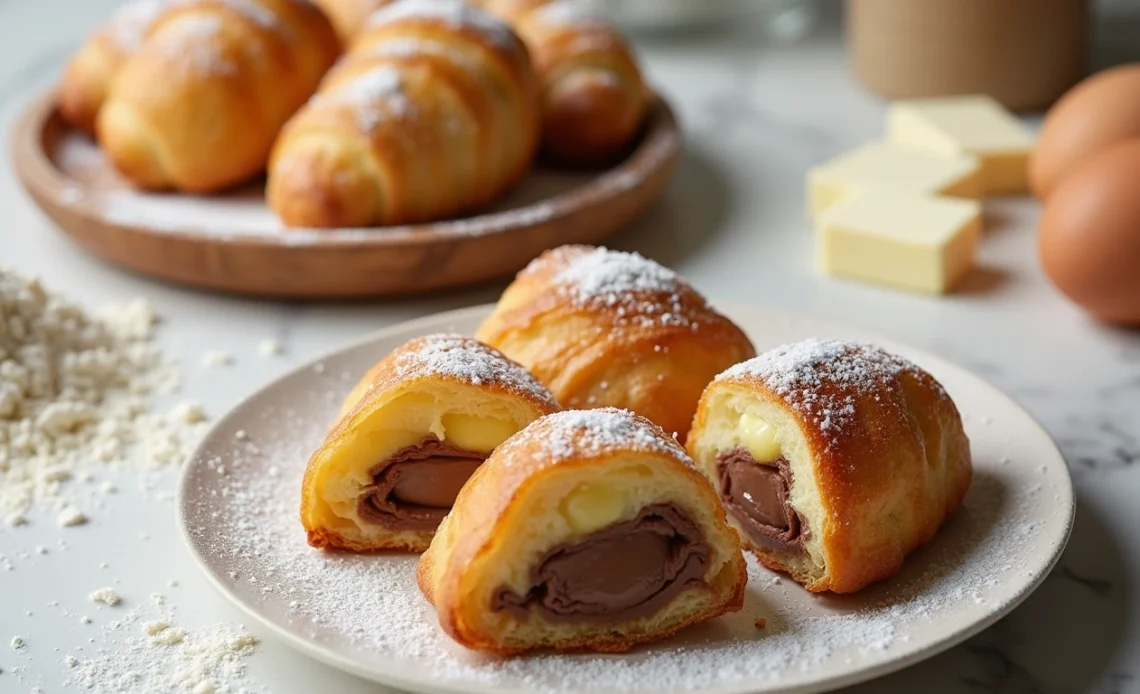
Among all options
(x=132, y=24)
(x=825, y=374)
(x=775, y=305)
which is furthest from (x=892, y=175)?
(x=132, y=24)

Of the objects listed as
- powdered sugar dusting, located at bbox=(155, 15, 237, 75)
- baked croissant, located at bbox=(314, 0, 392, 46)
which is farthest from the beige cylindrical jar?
powdered sugar dusting, located at bbox=(155, 15, 237, 75)

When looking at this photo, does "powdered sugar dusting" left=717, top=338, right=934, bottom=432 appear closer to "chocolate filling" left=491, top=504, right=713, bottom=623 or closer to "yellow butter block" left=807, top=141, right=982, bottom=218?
"chocolate filling" left=491, top=504, right=713, bottom=623

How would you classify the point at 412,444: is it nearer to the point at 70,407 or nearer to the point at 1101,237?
the point at 70,407

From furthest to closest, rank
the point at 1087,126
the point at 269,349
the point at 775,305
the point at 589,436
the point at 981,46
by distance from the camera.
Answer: the point at 981,46, the point at 1087,126, the point at 775,305, the point at 269,349, the point at 589,436

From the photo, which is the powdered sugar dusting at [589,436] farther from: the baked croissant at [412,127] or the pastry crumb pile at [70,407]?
the baked croissant at [412,127]

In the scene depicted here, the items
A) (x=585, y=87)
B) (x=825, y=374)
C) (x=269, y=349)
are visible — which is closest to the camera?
(x=825, y=374)

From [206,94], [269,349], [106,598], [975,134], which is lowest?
[975,134]
